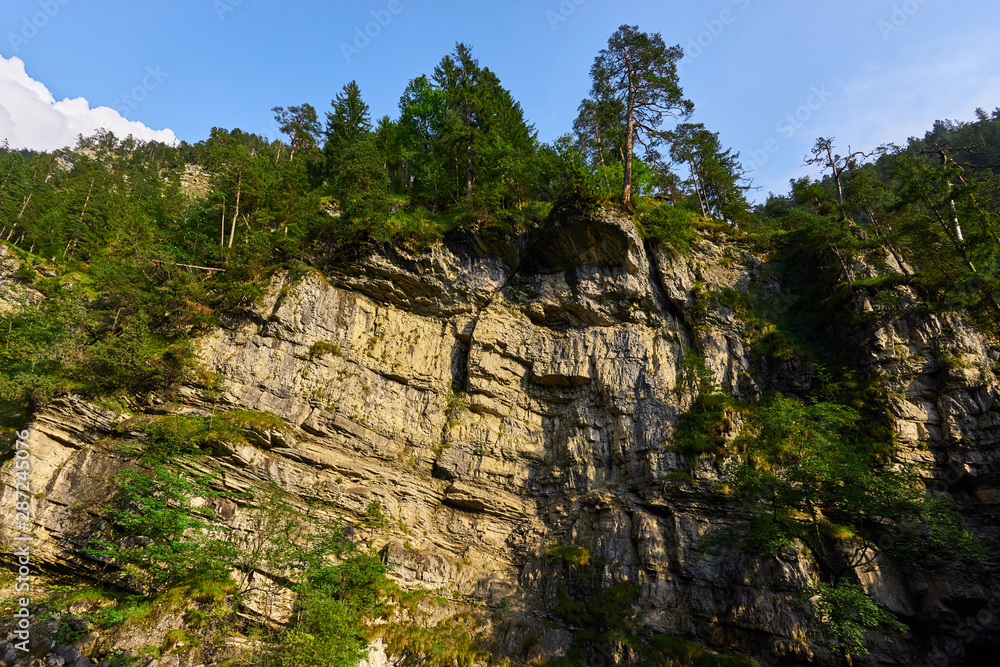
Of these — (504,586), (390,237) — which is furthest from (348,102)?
(504,586)

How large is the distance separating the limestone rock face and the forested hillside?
0.35 metres

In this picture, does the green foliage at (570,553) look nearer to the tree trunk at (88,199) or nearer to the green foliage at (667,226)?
the green foliage at (667,226)

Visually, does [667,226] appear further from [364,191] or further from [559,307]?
[364,191]

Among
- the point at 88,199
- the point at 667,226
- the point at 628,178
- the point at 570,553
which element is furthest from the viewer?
the point at 88,199

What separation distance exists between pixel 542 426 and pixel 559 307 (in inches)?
215

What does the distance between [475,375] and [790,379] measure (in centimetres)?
1356

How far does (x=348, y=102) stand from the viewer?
2759 centimetres

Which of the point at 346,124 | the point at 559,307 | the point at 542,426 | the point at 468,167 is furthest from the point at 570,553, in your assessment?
the point at 346,124

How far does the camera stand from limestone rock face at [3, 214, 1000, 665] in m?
12.1

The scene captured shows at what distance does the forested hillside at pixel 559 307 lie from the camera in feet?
39.2

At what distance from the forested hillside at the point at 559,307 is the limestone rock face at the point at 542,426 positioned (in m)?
0.35

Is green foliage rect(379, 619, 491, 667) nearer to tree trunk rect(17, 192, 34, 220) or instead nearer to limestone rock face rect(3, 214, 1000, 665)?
limestone rock face rect(3, 214, 1000, 665)

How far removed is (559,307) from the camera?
19297 millimetres

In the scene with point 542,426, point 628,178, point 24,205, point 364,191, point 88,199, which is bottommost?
point 542,426
